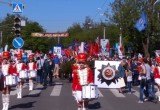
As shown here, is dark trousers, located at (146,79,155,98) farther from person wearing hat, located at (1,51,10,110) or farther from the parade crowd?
person wearing hat, located at (1,51,10,110)

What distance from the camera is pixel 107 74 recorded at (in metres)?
26.8

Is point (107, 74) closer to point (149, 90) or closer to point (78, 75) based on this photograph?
point (149, 90)

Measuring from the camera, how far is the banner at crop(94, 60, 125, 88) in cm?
2677

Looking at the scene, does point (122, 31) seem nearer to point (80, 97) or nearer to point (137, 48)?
point (137, 48)

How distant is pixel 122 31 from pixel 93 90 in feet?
111

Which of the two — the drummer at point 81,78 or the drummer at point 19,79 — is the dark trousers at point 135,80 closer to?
the drummer at point 19,79

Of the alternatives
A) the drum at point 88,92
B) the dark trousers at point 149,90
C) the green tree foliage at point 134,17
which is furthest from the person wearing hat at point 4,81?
the green tree foliage at point 134,17

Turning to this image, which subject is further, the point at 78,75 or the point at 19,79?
the point at 19,79

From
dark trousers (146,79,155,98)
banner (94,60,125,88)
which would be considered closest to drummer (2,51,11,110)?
dark trousers (146,79,155,98)

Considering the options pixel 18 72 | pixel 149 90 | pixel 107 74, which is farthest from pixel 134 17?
pixel 18 72

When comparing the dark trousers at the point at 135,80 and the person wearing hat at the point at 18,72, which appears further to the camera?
the dark trousers at the point at 135,80

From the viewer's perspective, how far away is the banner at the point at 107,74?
26.8 meters

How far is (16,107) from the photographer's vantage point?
16.8 metres

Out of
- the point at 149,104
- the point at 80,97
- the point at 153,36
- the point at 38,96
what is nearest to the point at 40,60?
the point at 38,96
